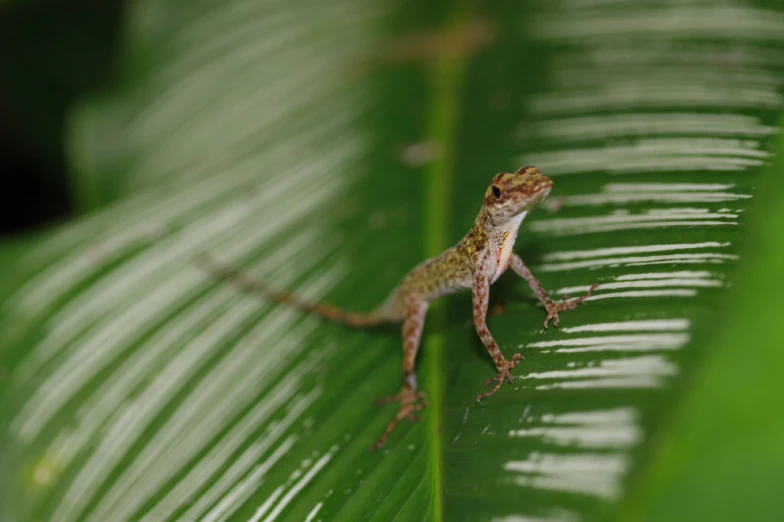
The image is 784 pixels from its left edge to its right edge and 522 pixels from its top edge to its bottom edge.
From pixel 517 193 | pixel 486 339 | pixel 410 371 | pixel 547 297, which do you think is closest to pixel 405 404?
pixel 410 371

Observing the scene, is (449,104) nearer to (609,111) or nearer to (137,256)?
(609,111)

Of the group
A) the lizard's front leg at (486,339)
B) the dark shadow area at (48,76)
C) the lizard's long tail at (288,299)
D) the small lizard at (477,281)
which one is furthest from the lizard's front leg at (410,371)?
the dark shadow area at (48,76)

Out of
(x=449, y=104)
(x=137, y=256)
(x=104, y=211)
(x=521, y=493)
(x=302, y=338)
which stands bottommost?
(x=521, y=493)

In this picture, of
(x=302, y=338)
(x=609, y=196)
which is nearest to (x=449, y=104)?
(x=609, y=196)

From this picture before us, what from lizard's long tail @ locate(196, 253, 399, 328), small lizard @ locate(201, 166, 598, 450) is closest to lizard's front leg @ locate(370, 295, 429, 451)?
small lizard @ locate(201, 166, 598, 450)

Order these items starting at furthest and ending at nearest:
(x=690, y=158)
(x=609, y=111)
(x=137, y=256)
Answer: (x=137, y=256) < (x=609, y=111) < (x=690, y=158)

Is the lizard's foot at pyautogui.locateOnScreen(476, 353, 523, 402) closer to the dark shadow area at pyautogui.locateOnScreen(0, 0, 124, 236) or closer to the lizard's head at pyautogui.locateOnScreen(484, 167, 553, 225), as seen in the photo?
the lizard's head at pyautogui.locateOnScreen(484, 167, 553, 225)

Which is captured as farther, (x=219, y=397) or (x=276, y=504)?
(x=219, y=397)

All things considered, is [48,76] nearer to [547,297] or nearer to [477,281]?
[477,281]
